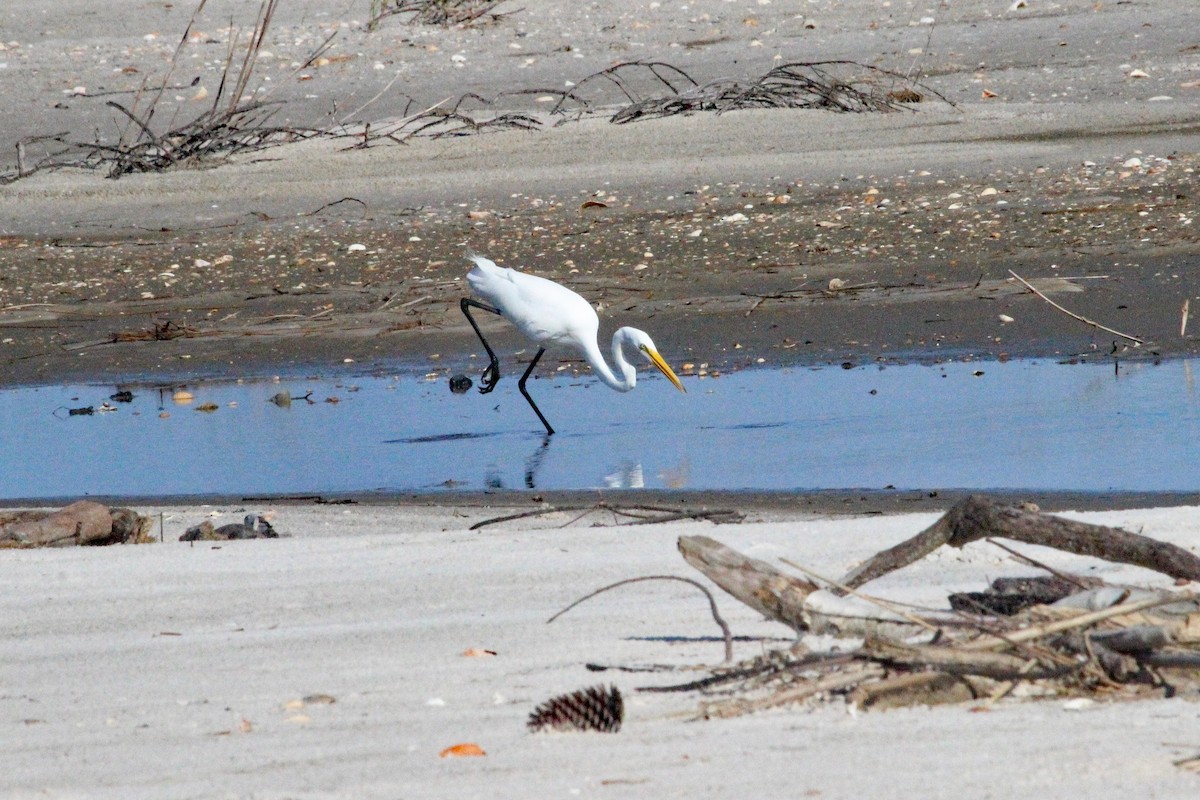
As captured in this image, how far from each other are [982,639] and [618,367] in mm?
5477

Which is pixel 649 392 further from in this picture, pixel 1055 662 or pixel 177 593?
pixel 1055 662

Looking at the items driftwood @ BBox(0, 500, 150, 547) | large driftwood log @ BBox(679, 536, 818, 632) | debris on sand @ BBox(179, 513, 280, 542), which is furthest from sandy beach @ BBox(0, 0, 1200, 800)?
driftwood @ BBox(0, 500, 150, 547)

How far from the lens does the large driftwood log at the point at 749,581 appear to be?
2998mm

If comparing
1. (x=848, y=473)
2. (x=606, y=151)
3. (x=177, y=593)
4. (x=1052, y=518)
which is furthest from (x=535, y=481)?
(x=606, y=151)

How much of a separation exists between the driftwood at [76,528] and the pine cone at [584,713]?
277 centimetres

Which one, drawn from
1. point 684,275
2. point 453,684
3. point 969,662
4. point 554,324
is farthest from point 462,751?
point 684,275

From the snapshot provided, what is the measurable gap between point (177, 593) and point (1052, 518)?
2145 mm

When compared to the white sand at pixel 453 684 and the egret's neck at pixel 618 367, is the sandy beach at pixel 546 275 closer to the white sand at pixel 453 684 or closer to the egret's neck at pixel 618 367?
the white sand at pixel 453 684

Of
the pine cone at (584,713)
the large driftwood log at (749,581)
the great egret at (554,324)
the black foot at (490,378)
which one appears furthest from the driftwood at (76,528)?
the black foot at (490,378)

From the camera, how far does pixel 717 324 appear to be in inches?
363

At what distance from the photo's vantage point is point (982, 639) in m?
2.70

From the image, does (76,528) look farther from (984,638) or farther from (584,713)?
(984,638)

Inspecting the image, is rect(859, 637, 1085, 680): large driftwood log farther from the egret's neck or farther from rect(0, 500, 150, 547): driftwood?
the egret's neck

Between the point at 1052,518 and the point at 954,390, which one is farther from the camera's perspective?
the point at 954,390
